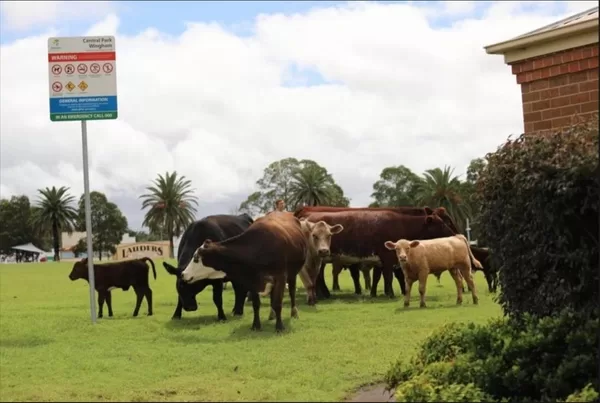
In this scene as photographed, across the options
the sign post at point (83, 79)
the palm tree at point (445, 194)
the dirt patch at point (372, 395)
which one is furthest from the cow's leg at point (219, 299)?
the palm tree at point (445, 194)

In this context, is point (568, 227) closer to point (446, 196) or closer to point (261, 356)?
point (261, 356)

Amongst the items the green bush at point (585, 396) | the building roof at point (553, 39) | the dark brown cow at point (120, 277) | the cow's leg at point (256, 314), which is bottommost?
the green bush at point (585, 396)

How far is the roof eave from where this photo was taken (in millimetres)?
8164

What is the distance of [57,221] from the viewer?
309 feet

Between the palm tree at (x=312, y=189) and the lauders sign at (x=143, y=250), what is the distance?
15545 millimetres

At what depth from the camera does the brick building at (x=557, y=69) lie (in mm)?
8227

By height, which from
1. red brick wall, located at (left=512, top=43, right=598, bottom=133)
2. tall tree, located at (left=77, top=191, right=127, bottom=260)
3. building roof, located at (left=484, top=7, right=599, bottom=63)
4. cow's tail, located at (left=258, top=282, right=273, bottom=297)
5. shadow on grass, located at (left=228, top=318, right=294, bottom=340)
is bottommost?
shadow on grass, located at (left=228, top=318, right=294, bottom=340)

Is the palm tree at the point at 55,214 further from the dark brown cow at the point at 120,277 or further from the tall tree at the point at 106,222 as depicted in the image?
the dark brown cow at the point at 120,277

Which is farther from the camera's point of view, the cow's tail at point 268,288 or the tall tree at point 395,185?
the tall tree at point 395,185

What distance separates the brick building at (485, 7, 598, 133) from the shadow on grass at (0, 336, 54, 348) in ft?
25.2

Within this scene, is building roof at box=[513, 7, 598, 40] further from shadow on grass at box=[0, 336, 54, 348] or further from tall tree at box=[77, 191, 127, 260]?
tall tree at box=[77, 191, 127, 260]

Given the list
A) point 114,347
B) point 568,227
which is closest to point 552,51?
A: point 568,227

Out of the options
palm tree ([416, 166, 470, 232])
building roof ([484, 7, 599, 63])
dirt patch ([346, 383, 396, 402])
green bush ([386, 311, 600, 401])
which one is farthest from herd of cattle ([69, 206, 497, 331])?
palm tree ([416, 166, 470, 232])

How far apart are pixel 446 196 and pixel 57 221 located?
47274mm
